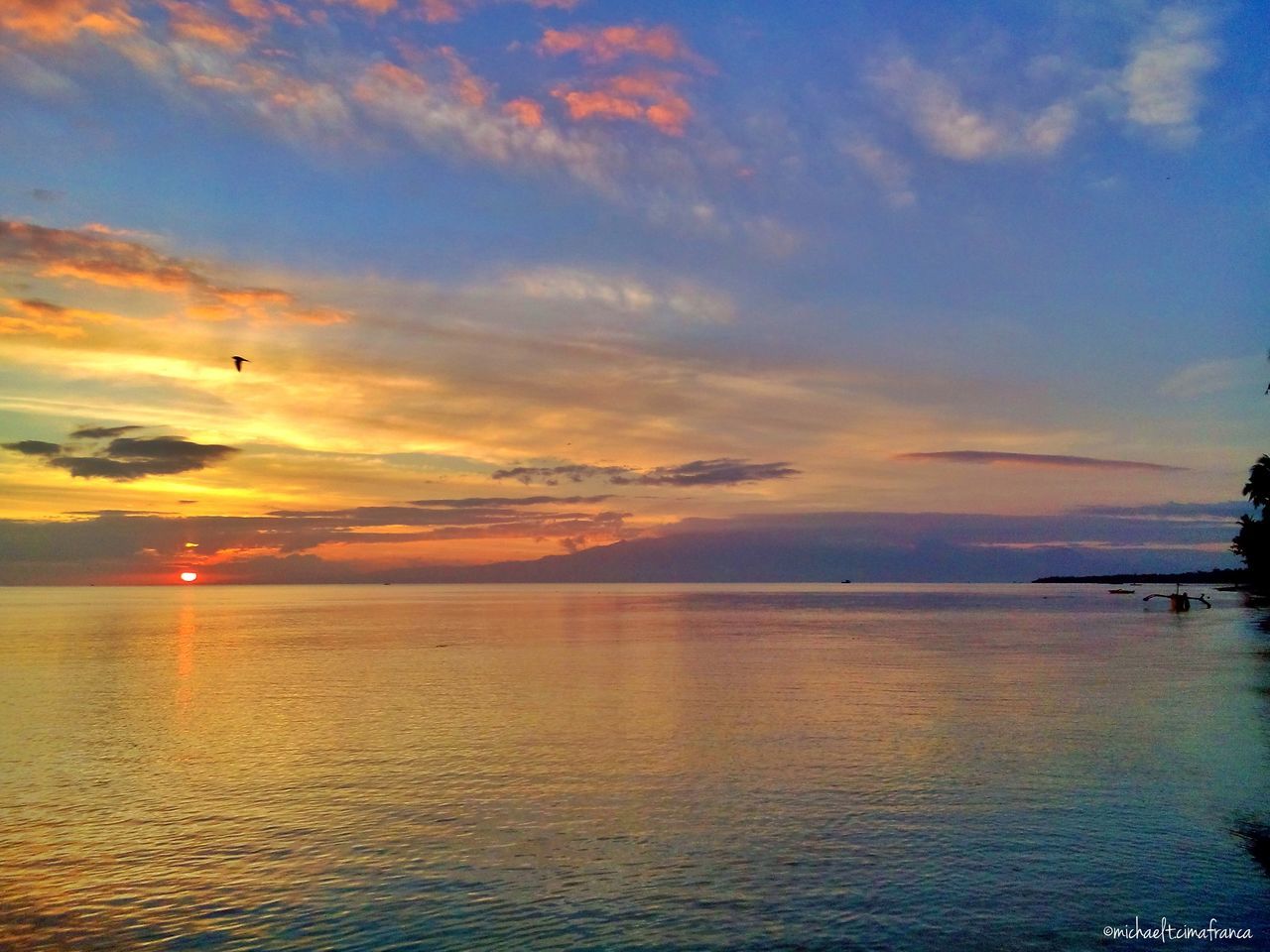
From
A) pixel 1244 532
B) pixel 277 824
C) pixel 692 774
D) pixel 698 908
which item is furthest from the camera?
pixel 1244 532

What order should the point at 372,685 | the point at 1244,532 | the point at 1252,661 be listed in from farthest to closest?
the point at 1244,532 → the point at 1252,661 → the point at 372,685

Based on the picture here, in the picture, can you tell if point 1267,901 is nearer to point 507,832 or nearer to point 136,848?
point 507,832

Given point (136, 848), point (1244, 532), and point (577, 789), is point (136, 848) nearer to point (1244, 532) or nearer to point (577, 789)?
point (577, 789)

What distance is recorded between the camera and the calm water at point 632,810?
21.6 metres

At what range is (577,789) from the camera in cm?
3378

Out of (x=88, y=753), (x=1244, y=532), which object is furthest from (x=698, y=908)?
(x=1244, y=532)

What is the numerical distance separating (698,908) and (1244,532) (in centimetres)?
17836

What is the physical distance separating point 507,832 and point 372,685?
132 ft

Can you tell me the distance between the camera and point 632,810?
30.8 meters

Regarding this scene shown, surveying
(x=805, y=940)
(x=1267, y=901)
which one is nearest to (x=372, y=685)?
(x=805, y=940)

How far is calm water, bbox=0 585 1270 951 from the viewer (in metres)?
21.6

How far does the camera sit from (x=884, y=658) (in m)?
83.4

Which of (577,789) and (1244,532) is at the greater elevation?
(1244,532)

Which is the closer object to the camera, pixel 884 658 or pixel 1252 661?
pixel 1252 661
